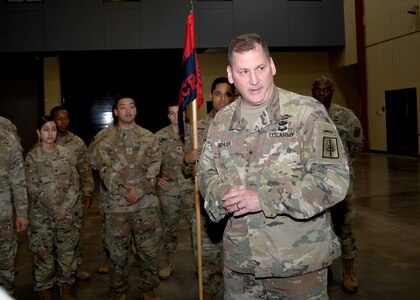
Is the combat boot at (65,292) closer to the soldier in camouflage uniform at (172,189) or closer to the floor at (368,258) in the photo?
the floor at (368,258)

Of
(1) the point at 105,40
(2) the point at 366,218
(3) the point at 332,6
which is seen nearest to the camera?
(2) the point at 366,218

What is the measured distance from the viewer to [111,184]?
3.39 metres

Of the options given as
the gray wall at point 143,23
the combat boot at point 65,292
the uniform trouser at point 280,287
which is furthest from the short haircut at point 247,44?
the gray wall at point 143,23

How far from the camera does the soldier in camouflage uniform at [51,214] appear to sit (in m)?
3.35

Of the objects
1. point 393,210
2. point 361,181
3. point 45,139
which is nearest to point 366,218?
point 393,210

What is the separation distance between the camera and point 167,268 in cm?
412

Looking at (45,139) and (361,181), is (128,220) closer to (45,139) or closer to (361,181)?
(45,139)

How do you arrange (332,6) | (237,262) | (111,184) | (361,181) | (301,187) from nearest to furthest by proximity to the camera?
(301,187) → (237,262) → (111,184) → (361,181) → (332,6)

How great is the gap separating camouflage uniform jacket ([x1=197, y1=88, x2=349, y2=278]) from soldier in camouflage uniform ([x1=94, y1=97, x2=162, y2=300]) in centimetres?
170

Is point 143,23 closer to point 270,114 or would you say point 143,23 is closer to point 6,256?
point 6,256

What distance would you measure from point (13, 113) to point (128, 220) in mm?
12083

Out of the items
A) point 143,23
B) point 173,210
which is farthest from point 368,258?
point 143,23

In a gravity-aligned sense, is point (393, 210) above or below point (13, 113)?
below

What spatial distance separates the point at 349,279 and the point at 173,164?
83.1 inches
